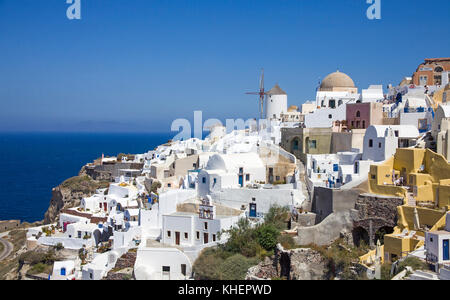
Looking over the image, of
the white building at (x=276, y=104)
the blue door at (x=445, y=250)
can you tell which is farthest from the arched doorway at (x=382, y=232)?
the white building at (x=276, y=104)

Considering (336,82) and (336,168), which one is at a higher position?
(336,82)

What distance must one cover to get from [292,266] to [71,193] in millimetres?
22243

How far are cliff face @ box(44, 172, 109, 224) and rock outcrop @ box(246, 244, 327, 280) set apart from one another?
1909cm

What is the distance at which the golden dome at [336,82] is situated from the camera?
3281cm

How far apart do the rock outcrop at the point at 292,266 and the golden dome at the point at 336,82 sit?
17.9 meters

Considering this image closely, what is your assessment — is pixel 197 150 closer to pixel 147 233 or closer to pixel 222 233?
pixel 147 233

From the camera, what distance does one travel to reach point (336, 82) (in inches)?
1296

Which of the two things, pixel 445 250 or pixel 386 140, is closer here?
pixel 445 250

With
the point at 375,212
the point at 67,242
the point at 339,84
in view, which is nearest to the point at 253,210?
the point at 375,212

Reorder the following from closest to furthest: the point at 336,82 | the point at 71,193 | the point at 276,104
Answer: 1. the point at 336,82
2. the point at 71,193
3. the point at 276,104

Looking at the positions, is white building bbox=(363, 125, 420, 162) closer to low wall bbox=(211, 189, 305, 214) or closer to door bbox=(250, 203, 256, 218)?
low wall bbox=(211, 189, 305, 214)

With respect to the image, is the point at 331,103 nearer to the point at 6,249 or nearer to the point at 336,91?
the point at 336,91

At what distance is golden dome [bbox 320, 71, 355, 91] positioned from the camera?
32.8 meters

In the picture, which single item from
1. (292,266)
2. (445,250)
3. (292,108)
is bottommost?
(292,266)
